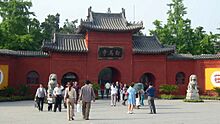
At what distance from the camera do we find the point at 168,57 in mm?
36438

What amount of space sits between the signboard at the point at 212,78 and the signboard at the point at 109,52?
868cm

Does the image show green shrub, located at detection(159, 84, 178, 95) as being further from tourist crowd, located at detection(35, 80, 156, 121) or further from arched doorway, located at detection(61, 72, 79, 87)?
tourist crowd, located at detection(35, 80, 156, 121)

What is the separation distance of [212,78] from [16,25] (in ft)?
77.4

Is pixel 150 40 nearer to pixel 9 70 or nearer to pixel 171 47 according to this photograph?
pixel 171 47

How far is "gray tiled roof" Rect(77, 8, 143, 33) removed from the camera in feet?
113

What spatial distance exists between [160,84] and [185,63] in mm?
3432

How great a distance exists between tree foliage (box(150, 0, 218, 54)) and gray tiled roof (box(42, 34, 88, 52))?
15.4m

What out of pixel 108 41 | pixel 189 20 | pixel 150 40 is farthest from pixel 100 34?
pixel 189 20

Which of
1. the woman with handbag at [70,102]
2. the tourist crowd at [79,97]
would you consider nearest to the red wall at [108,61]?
the tourist crowd at [79,97]

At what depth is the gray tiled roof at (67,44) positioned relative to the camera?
33269mm

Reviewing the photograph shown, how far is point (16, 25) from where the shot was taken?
44031 mm

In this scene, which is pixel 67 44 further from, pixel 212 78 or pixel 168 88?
pixel 212 78

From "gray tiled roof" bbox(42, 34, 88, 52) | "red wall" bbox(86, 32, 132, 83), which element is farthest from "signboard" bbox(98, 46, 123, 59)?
"gray tiled roof" bbox(42, 34, 88, 52)

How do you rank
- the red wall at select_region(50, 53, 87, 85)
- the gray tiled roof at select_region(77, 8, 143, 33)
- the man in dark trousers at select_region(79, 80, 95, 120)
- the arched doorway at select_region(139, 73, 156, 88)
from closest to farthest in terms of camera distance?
the man in dark trousers at select_region(79, 80, 95, 120) < the red wall at select_region(50, 53, 87, 85) < the gray tiled roof at select_region(77, 8, 143, 33) < the arched doorway at select_region(139, 73, 156, 88)
